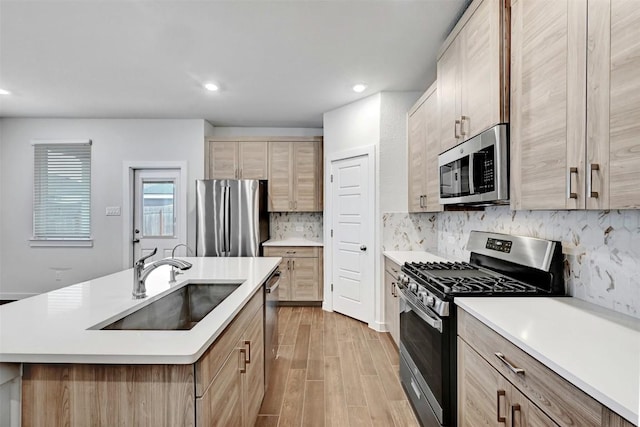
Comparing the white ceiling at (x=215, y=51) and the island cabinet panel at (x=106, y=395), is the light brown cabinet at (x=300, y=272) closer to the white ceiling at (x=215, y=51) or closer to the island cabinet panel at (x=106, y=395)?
the white ceiling at (x=215, y=51)

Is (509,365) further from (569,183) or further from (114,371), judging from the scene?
(114,371)

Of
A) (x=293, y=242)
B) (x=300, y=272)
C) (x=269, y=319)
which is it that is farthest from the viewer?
(x=293, y=242)

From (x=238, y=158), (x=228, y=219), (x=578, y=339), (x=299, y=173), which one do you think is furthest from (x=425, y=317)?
(x=238, y=158)

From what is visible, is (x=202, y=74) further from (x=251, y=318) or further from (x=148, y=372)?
(x=148, y=372)

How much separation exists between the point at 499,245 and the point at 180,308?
200 cm

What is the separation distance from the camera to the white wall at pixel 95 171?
4.76m

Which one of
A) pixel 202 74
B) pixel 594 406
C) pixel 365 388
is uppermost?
pixel 202 74

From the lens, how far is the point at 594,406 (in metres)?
0.76

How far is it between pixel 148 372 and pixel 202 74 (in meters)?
3.01

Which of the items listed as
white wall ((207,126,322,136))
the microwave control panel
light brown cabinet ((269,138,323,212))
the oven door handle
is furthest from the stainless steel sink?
white wall ((207,126,322,136))

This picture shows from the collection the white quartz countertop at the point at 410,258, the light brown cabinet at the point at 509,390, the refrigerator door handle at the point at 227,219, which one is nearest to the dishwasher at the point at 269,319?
the white quartz countertop at the point at 410,258

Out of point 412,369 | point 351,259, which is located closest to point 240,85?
point 351,259

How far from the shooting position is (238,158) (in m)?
4.88

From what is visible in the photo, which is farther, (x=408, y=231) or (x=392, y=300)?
(x=408, y=231)
